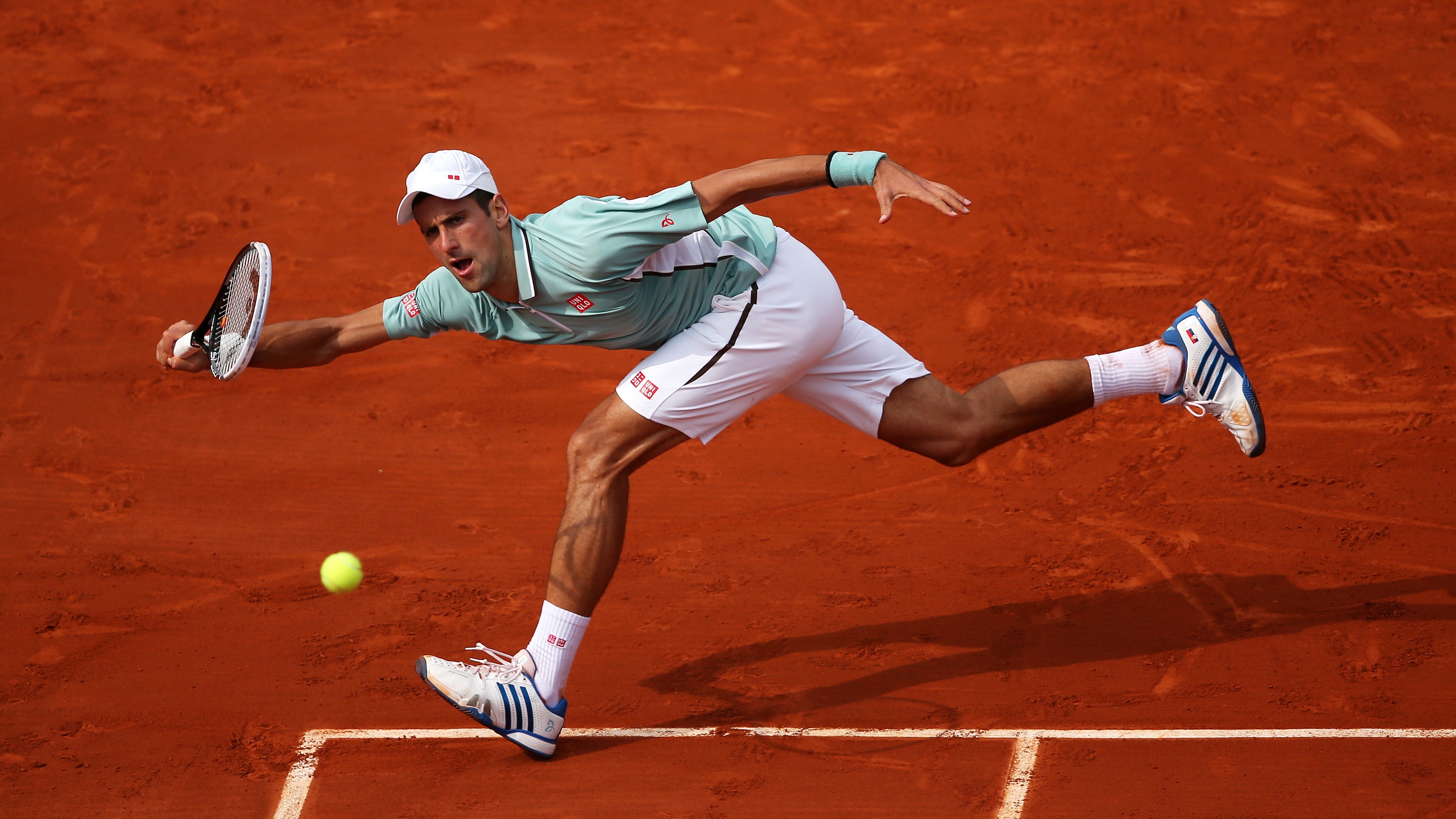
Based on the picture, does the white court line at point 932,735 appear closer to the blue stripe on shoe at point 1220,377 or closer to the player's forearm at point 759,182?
the blue stripe on shoe at point 1220,377

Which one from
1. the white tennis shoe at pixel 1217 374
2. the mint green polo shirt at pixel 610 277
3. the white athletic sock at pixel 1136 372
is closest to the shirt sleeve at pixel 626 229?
the mint green polo shirt at pixel 610 277

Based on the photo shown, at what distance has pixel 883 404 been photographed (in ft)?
16.3

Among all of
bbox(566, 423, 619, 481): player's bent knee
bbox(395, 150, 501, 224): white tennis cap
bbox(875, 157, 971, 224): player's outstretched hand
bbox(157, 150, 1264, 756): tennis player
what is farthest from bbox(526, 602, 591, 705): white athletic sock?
bbox(875, 157, 971, 224): player's outstretched hand

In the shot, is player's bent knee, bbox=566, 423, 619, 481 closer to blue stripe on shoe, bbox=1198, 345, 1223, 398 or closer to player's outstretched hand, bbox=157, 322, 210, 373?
player's outstretched hand, bbox=157, 322, 210, 373

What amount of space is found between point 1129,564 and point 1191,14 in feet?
18.6

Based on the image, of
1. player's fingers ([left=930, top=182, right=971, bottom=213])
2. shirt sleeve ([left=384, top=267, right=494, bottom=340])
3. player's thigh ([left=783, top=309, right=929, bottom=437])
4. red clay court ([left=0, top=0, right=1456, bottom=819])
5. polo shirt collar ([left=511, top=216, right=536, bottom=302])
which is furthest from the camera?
player's thigh ([left=783, top=309, right=929, bottom=437])

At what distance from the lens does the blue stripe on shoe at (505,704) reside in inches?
180

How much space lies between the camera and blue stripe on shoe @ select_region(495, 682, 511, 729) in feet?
15.0

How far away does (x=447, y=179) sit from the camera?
14.2 feet

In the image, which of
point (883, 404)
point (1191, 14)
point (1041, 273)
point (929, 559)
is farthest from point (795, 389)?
point (1191, 14)

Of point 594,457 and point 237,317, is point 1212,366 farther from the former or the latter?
point 237,317

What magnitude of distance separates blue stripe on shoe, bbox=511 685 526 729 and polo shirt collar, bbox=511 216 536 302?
1.35 meters

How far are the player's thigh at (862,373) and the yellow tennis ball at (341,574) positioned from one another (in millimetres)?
2168

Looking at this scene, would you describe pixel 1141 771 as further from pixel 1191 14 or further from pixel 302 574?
pixel 1191 14
